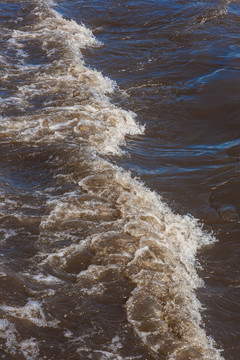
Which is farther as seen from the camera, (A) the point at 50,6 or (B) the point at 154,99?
(A) the point at 50,6

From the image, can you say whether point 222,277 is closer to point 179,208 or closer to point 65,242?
point 179,208

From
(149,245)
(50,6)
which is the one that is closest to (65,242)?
(149,245)

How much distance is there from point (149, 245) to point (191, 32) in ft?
27.9

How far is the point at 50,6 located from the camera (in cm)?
1486

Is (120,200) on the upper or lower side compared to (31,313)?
upper

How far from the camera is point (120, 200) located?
5.71 metres

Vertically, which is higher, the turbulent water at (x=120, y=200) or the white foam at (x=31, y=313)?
the turbulent water at (x=120, y=200)

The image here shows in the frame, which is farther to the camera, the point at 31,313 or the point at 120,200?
the point at 120,200

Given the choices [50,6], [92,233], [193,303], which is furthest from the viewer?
[50,6]

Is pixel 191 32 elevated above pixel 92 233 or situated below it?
above

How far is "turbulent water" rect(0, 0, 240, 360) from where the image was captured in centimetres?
404

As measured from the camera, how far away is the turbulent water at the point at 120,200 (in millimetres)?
4035

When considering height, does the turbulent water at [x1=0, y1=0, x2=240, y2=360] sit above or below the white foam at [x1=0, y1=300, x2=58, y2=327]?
above

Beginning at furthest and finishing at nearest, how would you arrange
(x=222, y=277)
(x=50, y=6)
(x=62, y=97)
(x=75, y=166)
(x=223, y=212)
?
1. (x=50, y=6)
2. (x=62, y=97)
3. (x=75, y=166)
4. (x=223, y=212)
5. (x=222, y=277)
